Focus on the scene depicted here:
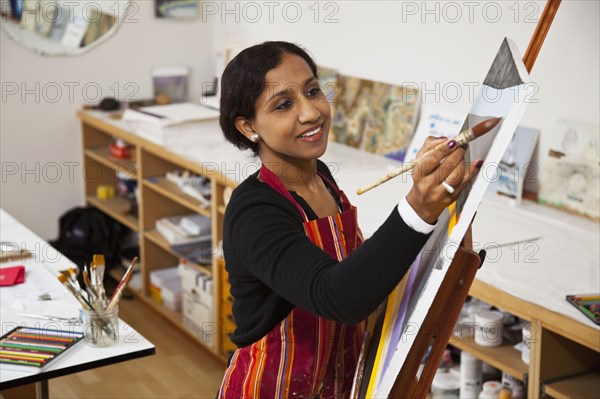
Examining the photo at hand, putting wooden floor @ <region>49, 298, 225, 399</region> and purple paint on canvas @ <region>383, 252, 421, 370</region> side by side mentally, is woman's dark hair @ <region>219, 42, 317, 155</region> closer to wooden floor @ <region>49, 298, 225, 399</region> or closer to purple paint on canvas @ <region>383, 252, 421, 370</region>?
purple paint on canvas @ <region>383, 252, 421, 370</region>

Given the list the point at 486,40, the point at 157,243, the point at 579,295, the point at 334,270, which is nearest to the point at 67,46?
the point at 157,243

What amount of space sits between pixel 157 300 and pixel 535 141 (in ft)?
6.68

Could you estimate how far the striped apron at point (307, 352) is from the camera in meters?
1.40

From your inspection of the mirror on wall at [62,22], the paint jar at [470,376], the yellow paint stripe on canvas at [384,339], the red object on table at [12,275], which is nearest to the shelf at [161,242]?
the mirror on wall at [62,22]

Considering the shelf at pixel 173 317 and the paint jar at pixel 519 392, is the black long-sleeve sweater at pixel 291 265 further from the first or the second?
the shelf at pixel 173 317

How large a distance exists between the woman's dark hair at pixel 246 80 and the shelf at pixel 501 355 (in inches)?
46.0

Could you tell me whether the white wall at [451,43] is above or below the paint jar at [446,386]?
above

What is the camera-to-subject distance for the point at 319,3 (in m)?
3.67

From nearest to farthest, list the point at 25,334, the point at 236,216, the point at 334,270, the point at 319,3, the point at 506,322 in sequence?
the point at 334,270, the point at 236,216, the point at 25,334, the point at 506,322, the point at 319,3

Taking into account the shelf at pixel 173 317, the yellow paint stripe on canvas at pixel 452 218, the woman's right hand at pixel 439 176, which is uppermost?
the woman's right hand at pixel 439 176

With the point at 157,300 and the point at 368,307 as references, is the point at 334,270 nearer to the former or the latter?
the point at 368,307

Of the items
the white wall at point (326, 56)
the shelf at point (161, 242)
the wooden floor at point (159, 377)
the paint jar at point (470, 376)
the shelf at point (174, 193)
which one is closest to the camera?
the paint jar at point (470, 376)

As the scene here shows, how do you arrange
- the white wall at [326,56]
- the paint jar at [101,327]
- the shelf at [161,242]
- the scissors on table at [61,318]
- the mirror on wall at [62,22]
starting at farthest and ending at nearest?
the mirror on wall at [62,22] → the shelf at [161,242] → the white wall at [326,56] → the scissors on table at [61,318] → the paint jar at [101,327]

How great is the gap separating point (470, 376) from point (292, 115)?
1448 mm
